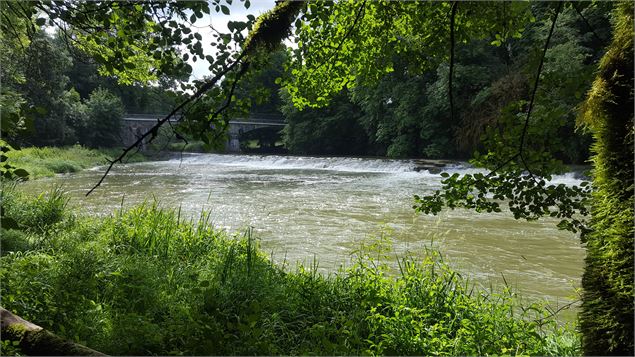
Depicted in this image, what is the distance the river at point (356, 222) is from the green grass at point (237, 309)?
0.87 m

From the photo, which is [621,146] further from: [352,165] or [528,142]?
[352,165]

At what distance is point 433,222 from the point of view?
10.6 m

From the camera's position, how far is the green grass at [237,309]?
10.9 feet

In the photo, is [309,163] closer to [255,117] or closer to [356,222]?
[356,222]

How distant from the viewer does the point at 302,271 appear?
5.02 m

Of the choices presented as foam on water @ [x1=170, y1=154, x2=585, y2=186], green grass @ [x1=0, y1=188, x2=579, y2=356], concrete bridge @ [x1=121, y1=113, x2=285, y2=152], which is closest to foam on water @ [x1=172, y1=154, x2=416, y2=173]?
foam on water @ [x1=170, y1=154, x2=585, y2=186]

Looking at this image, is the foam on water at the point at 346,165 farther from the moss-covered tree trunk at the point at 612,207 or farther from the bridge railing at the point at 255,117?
the moss-covered tree trunk at the point at 612,207

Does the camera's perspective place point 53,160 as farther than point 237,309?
Yes

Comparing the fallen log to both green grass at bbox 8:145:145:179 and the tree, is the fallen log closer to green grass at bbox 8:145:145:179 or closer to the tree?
green grass at bbox 8:145:145:179

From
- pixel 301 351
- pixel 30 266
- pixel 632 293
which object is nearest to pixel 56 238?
pixel 30 266

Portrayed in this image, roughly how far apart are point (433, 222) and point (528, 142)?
27.7ft

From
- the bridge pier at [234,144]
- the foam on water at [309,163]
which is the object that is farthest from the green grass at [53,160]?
the bridge pier at [234,144]

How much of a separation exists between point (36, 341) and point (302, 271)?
2.90 m

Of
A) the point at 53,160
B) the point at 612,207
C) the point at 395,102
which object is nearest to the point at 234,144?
the point at 395,102
